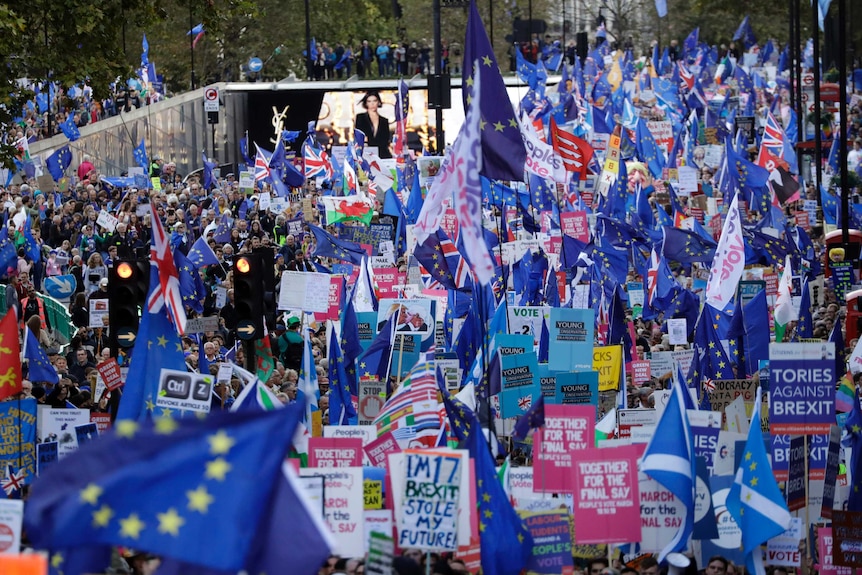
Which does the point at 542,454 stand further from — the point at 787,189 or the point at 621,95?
the point at 621,95

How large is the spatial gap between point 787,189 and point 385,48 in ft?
97.9

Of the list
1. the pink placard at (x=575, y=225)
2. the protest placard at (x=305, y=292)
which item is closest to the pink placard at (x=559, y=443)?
the protest placard at (x=305, y=292)

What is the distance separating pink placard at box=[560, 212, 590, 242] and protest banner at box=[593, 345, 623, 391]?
6745 millimetres

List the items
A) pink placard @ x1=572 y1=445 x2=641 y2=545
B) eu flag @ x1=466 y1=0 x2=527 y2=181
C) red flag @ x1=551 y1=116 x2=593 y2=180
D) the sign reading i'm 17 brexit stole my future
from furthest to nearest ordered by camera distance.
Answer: red flag @ x1=551 y1=116 x2=593 y2=180, the sign reading i'm 17 brexit stole my future, eu flag @ x1=466 y1=0 x2=527 y2=181, pink placard @ x1=572 y1=445 x2=641 y2=545

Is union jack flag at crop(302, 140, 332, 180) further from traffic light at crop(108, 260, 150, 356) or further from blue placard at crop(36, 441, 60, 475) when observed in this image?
blue placard at crop(36, 441, 60, 475)

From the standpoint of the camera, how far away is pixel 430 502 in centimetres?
1048

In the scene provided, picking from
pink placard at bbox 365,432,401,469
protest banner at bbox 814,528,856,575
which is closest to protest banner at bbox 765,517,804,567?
protest banner at bbox 814,528,856,575

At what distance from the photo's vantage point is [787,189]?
3369cm

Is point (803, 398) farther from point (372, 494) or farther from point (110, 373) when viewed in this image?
point (110, 373)

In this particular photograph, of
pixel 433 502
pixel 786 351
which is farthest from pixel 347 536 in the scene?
pixel 786 351

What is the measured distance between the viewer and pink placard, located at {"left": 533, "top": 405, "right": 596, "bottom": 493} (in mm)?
12008

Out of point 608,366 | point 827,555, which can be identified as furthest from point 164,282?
point 827,555

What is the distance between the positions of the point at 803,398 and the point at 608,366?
4.74m

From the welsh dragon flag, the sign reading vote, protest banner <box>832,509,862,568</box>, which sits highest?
the welsh dragon flag
